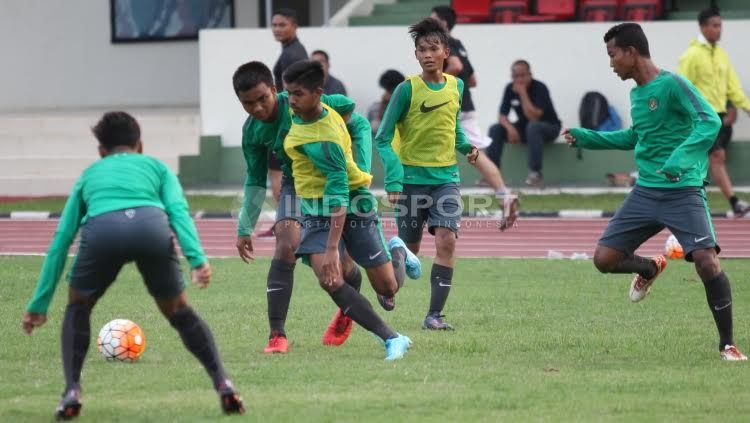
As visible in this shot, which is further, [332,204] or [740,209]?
[740,209]

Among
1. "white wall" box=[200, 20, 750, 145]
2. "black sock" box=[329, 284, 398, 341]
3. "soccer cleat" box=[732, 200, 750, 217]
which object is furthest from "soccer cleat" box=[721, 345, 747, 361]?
"white wall" box=[200, 20, 750, 145]

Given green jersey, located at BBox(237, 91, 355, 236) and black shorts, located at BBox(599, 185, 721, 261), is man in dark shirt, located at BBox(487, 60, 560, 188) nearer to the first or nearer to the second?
black shorts, located at BBox(599, 185, 721, 261)

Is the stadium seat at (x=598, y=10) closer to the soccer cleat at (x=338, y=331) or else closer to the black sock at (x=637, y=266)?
the black sock at (x=637, y=266)

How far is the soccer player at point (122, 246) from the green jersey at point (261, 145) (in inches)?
75.3

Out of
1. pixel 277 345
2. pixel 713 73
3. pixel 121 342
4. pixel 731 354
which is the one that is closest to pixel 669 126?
pixel 731 354

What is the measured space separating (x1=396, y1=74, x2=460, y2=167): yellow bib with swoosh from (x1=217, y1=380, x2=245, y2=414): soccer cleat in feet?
11.7

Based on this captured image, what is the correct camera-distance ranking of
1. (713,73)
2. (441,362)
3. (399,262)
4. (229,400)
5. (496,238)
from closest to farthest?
(229,400)
(441,362)
(399,262)
(496,238)
(713,73)

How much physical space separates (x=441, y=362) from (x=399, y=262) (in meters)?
1.42

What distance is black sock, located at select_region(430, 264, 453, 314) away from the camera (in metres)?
9.98

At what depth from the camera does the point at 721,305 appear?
28.2ft

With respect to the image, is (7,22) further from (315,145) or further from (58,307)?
(315,145)

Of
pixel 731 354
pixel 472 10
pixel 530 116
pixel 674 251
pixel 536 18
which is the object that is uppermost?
pixel 472 10

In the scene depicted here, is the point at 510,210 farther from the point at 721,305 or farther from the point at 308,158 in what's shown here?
the point at 308,158

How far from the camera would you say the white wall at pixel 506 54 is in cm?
2047
